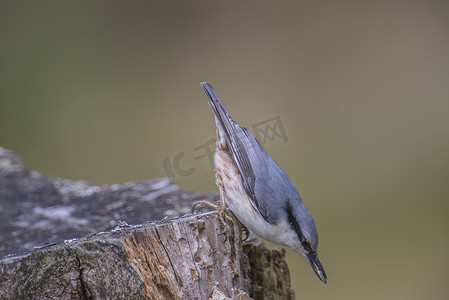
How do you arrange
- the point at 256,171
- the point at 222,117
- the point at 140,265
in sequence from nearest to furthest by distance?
the point at 140,265, the point at 256,171, the point at 222,117

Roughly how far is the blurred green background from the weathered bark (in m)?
2.02

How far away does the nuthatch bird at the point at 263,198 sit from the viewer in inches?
63.2

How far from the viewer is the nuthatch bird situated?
63.2 inches

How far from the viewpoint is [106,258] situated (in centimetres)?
129

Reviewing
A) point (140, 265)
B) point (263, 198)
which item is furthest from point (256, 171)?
point (140, 265)

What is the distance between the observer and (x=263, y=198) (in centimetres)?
164

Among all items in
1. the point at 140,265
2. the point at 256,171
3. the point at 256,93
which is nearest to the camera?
the point at 140,265

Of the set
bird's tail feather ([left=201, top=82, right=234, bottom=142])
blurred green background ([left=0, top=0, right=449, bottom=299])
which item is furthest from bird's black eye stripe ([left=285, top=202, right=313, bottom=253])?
blurred green background ([left=0, top=0, right=449, bottom=299])

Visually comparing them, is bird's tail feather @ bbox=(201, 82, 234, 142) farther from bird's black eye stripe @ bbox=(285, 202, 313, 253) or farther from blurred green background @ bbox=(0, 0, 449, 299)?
blurred green background @ bbox=(0, 0, 449, 299)

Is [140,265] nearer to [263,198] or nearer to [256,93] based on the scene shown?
[263,198]

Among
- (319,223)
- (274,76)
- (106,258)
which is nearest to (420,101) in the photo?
(274,76)

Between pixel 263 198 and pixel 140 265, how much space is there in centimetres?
48

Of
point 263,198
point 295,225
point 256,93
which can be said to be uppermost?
point 256,93

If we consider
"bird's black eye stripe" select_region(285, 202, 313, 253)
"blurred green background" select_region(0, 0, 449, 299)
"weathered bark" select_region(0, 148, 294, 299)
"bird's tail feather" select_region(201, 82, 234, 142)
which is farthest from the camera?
"blurred green background" select_region(0, 0, 449, 299)
